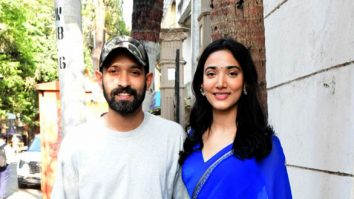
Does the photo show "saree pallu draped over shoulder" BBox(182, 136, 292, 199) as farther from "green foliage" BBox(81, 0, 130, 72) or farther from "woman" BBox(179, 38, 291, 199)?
"green foliage" BBox(81, 0, 130, 72)

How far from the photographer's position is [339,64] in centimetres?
294

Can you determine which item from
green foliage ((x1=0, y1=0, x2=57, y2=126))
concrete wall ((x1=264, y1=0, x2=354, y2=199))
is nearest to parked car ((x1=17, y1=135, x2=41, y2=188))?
green foliage ((x1=0, y1=0, x2=57, y2=126))

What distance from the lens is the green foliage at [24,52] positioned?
15297 mm

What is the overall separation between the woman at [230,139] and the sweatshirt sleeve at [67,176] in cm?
50

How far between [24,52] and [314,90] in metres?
15.9

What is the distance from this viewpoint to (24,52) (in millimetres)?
17625

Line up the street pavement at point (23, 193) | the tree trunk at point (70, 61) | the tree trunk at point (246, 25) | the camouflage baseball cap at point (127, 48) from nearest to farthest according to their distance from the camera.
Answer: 1. the camouflage baseball cap at point (127, 48)
2. the tree trunk at point (246, 25)
3. the tree trunk at point (70, 61)
4. the street pavement at point (23, 193)

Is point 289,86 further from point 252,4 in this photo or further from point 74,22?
point 74,22

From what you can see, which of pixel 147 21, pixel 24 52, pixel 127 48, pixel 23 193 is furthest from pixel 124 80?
pixel 24 52

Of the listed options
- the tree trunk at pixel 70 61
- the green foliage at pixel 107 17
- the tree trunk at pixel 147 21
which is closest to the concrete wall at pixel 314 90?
the tree trunk at pixel 147 21

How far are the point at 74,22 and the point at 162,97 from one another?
5.36 metres

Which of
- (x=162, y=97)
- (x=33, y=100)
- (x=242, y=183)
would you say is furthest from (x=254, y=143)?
(x=33, y=100)

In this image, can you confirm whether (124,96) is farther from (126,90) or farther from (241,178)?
(241,178)

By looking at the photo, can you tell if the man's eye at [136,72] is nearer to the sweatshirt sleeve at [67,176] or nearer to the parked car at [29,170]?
the sweatshirt sleeve at [67,176]
